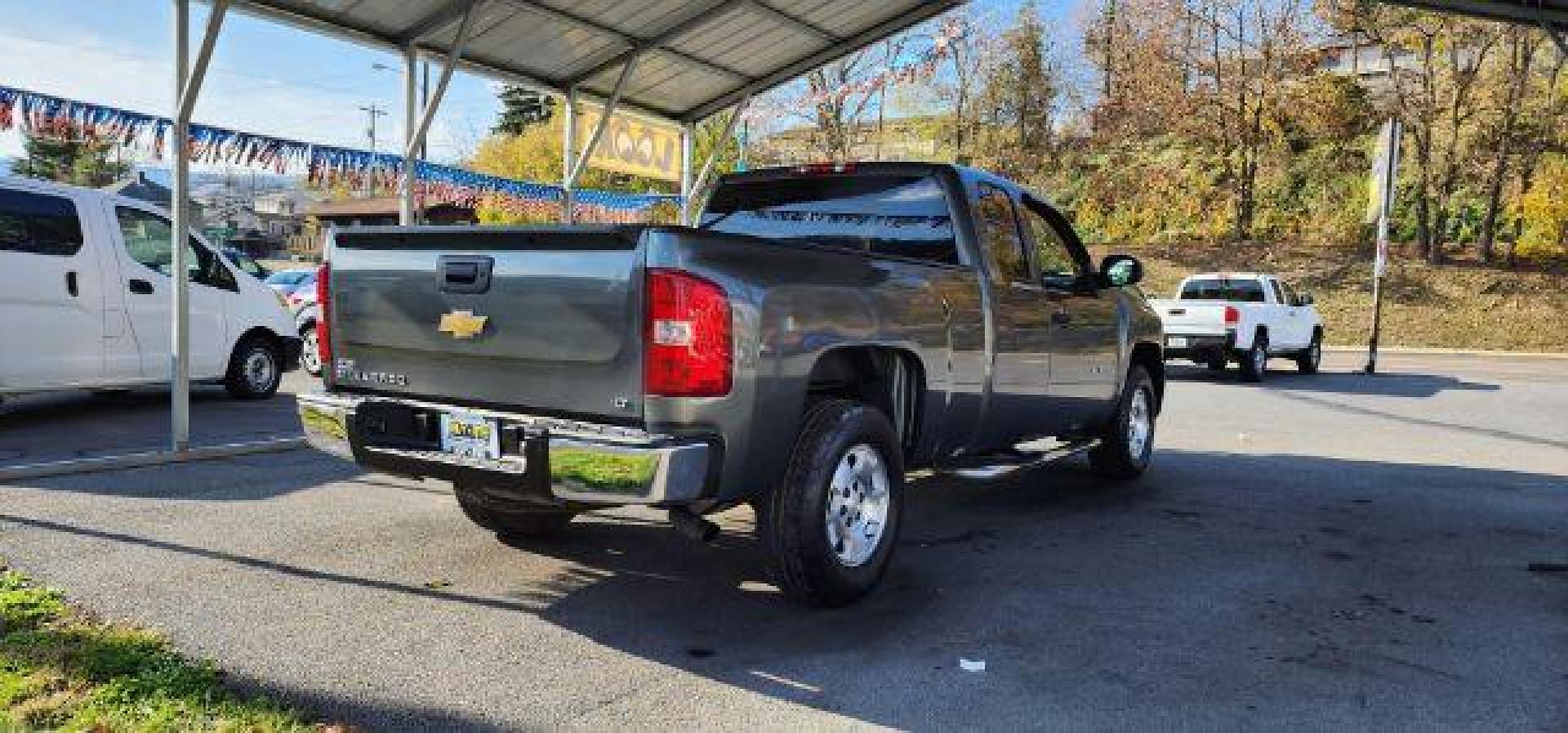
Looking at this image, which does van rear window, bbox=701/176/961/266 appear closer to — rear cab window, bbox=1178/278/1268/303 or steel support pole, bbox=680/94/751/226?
steel support pole, bbox=680/94/751/226

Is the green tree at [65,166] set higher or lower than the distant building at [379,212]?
higher

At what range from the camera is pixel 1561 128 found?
2864 cm

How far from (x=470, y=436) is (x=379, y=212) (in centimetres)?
5146

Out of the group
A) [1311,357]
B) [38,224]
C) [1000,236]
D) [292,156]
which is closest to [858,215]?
[1000,236]

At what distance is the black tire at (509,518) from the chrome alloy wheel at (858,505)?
4.88ft

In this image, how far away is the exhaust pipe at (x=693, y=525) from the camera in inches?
157

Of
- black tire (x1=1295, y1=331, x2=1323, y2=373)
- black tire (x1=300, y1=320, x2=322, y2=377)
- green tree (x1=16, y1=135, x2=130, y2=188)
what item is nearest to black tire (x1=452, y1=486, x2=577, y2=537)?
black tire (x1=300, y1=320, x2=322, y2=377)

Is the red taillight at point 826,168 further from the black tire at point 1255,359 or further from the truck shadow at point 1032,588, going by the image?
the black tire at point 1255,359

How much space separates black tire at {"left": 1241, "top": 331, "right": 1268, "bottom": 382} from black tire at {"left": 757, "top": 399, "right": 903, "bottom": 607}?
1382cm

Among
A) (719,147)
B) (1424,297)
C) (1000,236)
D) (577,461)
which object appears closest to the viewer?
(577,461)

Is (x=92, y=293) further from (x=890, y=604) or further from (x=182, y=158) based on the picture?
(x=890, y=604)

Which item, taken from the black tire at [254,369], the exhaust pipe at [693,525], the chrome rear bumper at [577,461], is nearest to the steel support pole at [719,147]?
the black tire at [254,369]

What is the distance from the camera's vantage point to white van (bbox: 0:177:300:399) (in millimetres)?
8406

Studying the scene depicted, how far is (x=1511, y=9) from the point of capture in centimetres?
870
